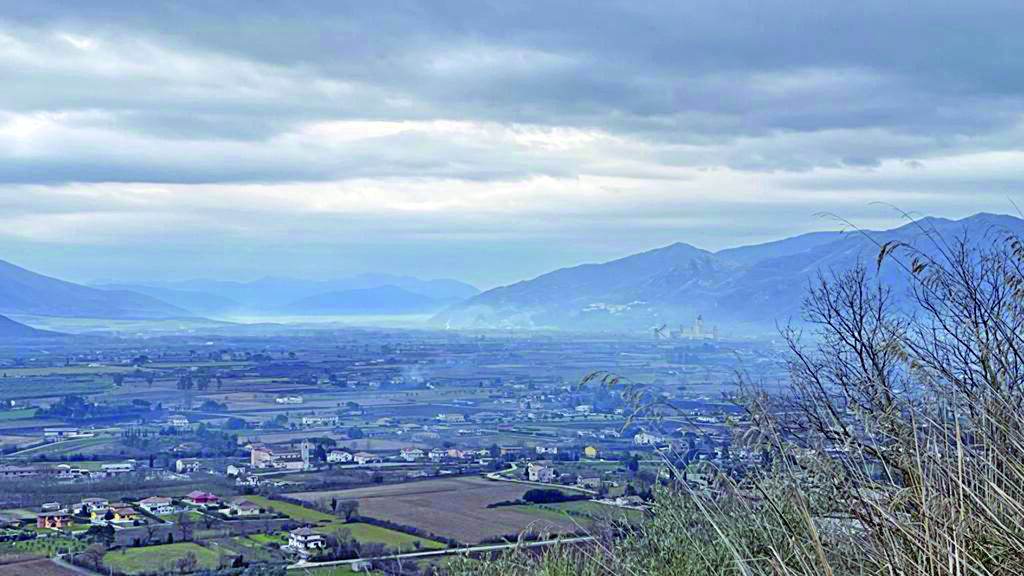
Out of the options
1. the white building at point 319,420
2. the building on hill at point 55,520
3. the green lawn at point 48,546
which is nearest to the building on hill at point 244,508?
the building on hill at point 55,520

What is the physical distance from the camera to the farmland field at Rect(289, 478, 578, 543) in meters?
13.8

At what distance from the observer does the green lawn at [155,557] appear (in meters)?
14.7

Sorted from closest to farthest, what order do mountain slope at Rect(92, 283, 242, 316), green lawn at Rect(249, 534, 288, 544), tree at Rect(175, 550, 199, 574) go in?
1. tree at Rect(175, 550, 199, 574)
2. green lawn at Rect(249, 534, 288, 544)
3. mountain slope at Rect(92, 283, 242, 316)

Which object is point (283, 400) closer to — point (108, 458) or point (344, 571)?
point (108, 458)

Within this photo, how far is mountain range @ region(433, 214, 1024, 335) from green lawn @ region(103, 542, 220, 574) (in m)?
25.8

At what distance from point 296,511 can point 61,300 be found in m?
109

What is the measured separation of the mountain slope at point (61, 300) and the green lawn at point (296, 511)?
9053cm

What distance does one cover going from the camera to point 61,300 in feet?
394

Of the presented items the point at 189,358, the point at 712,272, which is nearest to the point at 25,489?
the point at 189,358

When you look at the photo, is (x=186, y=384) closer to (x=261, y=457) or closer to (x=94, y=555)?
(x=261, y=457)

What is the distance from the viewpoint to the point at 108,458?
30.9 metres

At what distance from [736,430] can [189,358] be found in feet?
200

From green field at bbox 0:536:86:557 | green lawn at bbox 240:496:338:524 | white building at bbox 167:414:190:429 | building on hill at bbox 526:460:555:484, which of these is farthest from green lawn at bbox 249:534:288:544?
white building at bbox 167:414:190:429

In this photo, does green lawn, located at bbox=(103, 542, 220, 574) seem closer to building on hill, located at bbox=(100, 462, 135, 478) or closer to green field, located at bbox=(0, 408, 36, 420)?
building on hill, located at bbox=(100, 462, 135, 478)
